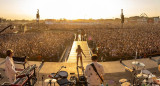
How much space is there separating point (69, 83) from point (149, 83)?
4.03 metres

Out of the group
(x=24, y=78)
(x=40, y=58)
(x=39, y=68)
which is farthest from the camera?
(x=40, y=58)

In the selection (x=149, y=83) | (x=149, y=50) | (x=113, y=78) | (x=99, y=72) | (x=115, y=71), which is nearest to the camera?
(x=99, y=72)

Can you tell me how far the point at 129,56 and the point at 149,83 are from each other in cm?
813

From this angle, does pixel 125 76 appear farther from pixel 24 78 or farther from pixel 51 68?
pixel 24 78

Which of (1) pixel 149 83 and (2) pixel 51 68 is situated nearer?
(1) pixel 149 83

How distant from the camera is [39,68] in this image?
12.4 meters

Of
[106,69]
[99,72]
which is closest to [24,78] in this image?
[99,72]

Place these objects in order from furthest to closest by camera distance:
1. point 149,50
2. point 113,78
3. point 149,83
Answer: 1. point 149,50
2. point 113,78
3. point 149,83

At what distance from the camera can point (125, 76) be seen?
34.9 feet

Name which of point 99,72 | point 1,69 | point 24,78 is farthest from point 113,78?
point 1,69

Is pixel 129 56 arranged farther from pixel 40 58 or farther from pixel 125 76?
pixel 40 58

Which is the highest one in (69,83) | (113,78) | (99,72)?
(99,72)

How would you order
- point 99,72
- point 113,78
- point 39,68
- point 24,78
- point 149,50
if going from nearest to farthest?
point 99,72 < point 24,78 < point 113,78 < point 39,68 < point 149,50

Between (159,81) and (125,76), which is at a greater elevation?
(159,81)
